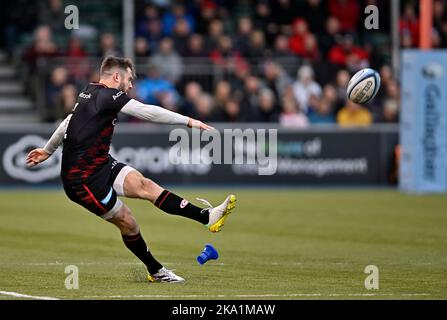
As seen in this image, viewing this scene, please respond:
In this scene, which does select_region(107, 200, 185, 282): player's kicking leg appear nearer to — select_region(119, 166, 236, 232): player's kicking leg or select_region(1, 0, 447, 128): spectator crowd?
select_region(119, 166, 236, 232): player's kicking leg

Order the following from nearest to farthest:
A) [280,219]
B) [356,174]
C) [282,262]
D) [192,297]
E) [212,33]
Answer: [192,297]
[282,262]
[280,219]
[356,174]
[212,33]

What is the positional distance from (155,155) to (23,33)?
6540 millimetres

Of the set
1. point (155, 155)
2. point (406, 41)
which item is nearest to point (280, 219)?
point (155, 155)

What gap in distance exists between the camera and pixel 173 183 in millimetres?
25203

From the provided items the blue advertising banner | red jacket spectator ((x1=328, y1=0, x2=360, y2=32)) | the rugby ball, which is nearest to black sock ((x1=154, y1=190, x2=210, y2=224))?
the rugby ball

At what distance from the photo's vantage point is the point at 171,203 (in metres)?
11.1

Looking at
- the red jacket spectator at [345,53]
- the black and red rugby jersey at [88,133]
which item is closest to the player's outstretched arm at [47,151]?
the black and red rugby jersey at [88,133]

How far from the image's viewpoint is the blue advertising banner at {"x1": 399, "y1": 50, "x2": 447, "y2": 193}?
957 inches

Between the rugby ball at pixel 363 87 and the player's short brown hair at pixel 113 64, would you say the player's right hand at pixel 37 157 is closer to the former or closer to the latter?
the player's short brown hair at pixel 113 64

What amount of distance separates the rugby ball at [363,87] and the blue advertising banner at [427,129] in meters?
11.5

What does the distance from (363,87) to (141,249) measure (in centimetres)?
339

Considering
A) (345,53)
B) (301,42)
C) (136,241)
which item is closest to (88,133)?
(136,241)

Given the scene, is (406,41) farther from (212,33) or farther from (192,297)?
(192,297)

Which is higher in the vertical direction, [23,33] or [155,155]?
[23,33]
